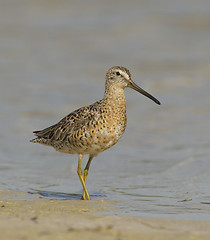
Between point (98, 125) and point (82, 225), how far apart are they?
2.20 m

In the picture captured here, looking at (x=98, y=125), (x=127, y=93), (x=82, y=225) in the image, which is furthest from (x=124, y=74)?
(x=127, y=93)

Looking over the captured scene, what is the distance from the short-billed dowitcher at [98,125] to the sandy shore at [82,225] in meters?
1.05

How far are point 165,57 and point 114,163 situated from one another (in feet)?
23.2

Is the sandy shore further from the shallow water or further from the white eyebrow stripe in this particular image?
the white eyebrow stripe

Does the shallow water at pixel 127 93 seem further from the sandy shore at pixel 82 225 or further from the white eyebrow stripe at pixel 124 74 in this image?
the white eyebrow stripe at pixel 124 74

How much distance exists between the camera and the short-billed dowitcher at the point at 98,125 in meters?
6.77

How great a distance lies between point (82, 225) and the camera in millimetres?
4727

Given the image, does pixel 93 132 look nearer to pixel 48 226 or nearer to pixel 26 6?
pixel 48 226

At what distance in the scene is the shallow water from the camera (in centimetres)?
796

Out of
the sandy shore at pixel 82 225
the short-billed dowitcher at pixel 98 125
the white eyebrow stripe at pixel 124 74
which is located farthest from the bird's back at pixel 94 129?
the sandy shore at pixel 82 225

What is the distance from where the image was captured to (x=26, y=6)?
1905 centimetres

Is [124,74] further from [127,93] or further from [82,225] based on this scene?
[127,93]

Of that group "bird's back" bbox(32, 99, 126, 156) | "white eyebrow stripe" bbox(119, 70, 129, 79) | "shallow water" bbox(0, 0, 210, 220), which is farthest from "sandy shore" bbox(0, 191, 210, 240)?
"white eyebrow stripe" bbox(119, 70, 129, 79)

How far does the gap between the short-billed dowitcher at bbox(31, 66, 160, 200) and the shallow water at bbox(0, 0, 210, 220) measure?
738 mm
